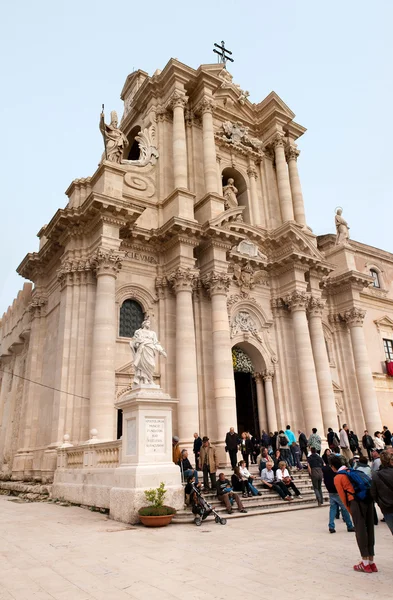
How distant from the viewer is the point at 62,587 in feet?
18.4

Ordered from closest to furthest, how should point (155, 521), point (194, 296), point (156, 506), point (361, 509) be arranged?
point (361, 509)
point (155, 521)
point (156, 506)
point (194, 296)

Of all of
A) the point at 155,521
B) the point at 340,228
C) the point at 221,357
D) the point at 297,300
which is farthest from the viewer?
the point at 340,228

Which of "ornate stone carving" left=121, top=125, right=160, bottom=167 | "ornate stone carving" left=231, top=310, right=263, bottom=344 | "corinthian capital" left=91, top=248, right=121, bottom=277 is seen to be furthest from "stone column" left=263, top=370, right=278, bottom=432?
"ornate stone carving" left=121, top=125, right=160, bottom=167

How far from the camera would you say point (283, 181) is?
88.3 ft

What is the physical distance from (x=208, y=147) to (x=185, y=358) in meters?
11.3

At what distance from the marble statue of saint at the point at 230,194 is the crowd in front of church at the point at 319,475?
1252 centimetres

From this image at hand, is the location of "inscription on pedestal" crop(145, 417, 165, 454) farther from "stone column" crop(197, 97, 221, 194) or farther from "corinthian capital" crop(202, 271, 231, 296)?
"stone column" crop(197, 97, 221, 194)

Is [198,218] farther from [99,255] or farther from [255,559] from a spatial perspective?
[255,559]

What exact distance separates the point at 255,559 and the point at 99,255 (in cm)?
1311

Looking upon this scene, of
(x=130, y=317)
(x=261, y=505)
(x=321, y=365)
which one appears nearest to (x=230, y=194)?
(x=130, y=317)

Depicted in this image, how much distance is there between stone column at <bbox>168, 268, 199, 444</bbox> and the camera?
1798 centimetres

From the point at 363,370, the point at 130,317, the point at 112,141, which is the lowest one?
the point at 363,370

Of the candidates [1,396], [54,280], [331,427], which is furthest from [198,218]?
[1,396]

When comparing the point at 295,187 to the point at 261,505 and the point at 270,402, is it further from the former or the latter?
the point at 261,505
